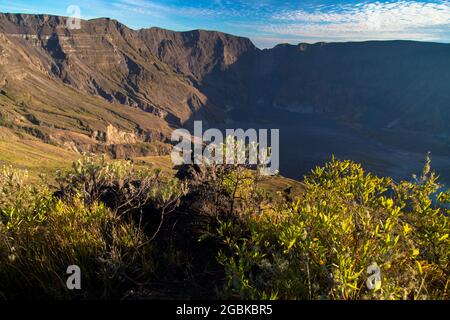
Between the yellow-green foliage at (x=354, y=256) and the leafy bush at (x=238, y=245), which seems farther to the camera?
the leafy bush at (x=238, y=245)

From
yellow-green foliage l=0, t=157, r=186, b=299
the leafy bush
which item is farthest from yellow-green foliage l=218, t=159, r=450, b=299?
yellow-green foliage l=0, t=157, r=186, b=299

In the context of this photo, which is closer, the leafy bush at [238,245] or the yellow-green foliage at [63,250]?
the leafy bush at [238,245]

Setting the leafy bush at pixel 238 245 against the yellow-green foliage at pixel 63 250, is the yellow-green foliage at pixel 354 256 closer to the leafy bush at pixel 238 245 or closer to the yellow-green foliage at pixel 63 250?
the leafy bush at pixel 238 245

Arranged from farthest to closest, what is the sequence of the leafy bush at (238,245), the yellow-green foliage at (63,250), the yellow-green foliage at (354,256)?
the yellow-green foliage at (63,250)
the leafy bush at (238,245)
the yellow-green foliage at (354,256)

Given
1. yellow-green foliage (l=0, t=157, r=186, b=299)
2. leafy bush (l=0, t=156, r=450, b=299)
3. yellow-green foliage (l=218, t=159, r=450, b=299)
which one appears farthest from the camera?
yellow-green foliage (l=0, t=157, r=186, b=299)

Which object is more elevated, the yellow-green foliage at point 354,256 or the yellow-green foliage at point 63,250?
the yellow-green foliage at point 354,256

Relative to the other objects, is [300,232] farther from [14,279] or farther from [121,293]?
[14,279]

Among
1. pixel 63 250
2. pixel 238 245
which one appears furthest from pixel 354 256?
pixel 63 250

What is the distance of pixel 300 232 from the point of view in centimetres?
420

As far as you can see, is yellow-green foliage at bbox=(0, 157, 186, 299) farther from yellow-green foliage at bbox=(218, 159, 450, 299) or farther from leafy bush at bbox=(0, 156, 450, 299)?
yellow-green foliage at bbox=(218, 159, 450, 299)

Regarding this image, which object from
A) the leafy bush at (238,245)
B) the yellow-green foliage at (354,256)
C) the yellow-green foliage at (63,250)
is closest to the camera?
the yellow-green foliage at (354,256)

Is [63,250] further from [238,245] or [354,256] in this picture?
[354,256]

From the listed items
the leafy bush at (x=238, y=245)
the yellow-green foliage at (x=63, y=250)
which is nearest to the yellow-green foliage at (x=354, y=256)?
the leafy bush at (x=238, y=245)

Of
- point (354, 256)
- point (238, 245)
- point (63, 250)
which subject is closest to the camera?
point (354, 256)
